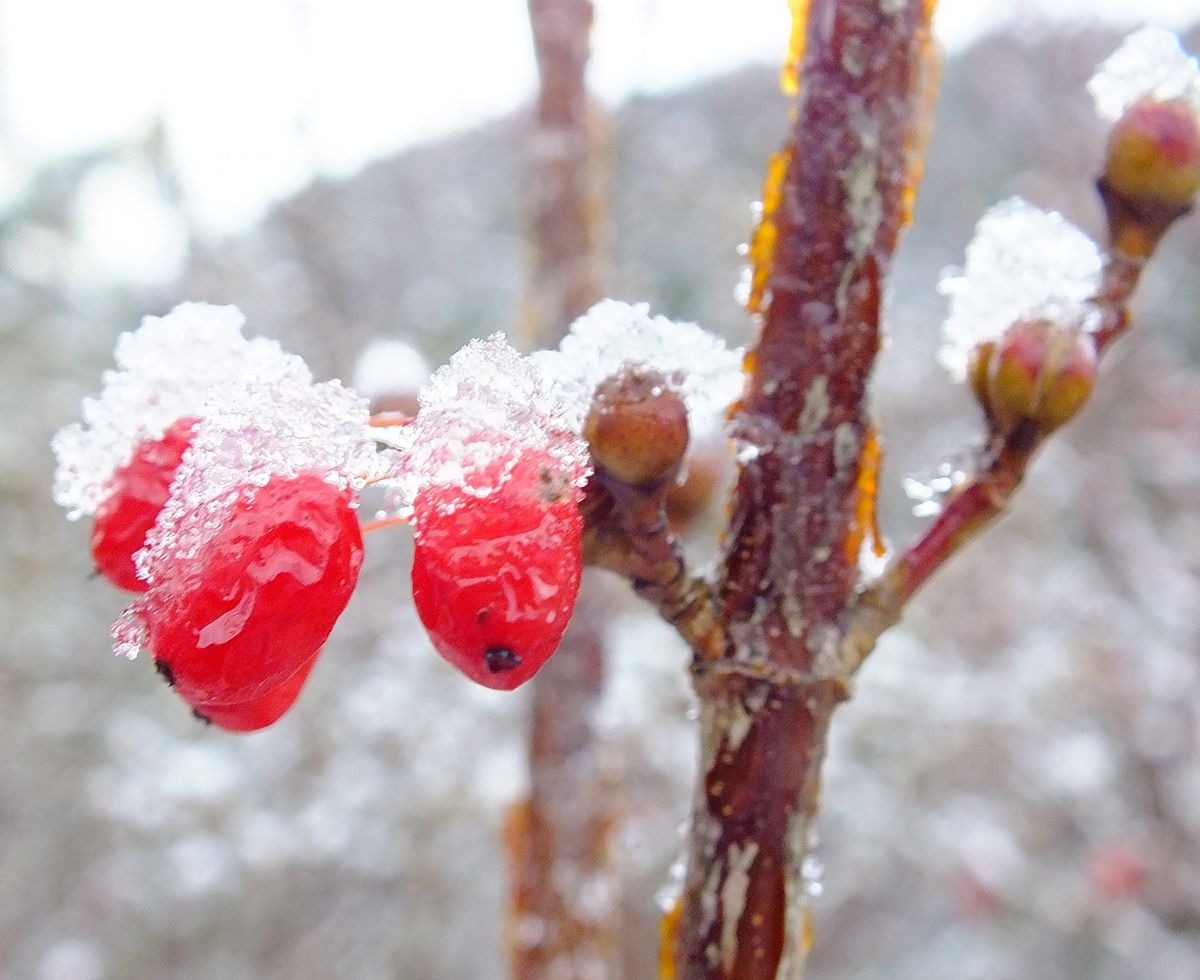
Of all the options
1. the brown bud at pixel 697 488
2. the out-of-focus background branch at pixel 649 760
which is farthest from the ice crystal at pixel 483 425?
the out-of-focus background branch at pixel 649 760

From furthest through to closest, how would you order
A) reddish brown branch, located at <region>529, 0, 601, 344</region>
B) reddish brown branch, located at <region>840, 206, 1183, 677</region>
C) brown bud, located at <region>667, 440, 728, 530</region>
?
reddish brown branch, located at <region>529, 0, 601, 344</region>, brown bud, located at <region>667, 440, 728, 530</region>, reddish brown branch, located at <region>840, 206, 1183, 677</region>

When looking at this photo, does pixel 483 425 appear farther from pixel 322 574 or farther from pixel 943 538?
pixel 943 538

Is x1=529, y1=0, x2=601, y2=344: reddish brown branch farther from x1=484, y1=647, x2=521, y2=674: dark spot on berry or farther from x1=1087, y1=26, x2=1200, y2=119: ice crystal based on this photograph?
x1=484, y1=647, x2=521, y2=674: dark spot on berry

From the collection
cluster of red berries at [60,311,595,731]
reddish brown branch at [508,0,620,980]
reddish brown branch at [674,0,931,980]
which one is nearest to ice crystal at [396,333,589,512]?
cluster of red berries at [60,311,595,731]

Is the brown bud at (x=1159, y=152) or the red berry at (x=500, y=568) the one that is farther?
the brown bud at (x=1159, y=152)

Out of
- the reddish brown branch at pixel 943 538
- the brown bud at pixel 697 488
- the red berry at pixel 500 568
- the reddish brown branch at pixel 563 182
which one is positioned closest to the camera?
the red berry at pixel 500 568

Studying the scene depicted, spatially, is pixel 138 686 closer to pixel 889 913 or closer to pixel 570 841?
pixel 889 913

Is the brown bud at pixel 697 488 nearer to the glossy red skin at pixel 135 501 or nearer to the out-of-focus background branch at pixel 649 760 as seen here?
the glossy red skin at pixel 135 501
